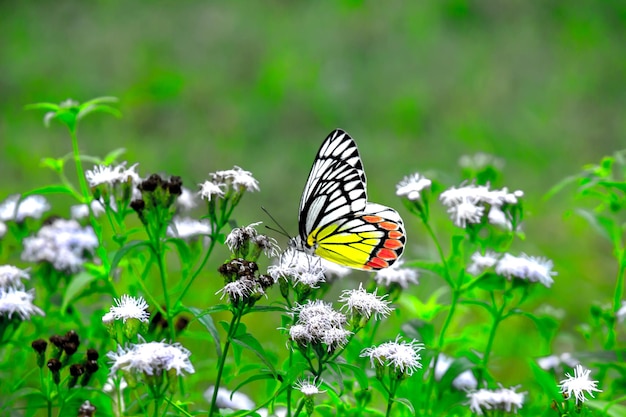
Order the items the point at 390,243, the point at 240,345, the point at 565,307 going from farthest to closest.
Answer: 1. the point at 565,307
2. the point at 390,243
3. the point at 240,345

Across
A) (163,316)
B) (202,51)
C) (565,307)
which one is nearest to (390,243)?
(163,316)

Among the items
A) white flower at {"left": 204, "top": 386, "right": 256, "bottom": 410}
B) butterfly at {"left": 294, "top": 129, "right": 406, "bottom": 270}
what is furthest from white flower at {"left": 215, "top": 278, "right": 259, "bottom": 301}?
white flower at {"left": 204, "top": 386, "right": 256, "bottom": 410}

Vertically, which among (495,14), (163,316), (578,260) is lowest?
(163,316)

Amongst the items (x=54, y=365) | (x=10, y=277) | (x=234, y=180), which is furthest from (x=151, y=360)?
(x=10, y=277)

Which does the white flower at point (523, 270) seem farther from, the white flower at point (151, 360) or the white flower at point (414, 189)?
the white flower at point (151, 360)

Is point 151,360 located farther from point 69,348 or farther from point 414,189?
point 414,189

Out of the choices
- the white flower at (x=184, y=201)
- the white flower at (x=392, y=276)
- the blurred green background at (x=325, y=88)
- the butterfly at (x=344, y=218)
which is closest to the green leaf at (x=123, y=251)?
the butterfly at (x=344, y=218)

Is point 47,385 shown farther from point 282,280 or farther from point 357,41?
point 357,41
